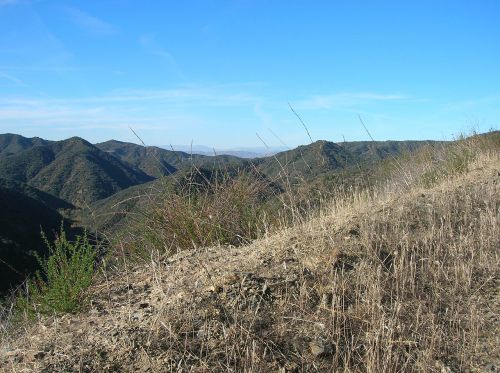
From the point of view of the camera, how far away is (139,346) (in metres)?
2.38

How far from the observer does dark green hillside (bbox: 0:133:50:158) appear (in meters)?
129

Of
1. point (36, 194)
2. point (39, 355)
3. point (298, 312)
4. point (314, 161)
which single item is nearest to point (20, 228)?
point (36, 194)

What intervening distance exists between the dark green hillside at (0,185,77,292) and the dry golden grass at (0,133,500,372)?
19168 millimetres

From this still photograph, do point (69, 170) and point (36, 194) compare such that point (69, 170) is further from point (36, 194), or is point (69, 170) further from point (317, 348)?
point (317, 348)

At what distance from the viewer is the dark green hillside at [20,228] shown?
25297 mm

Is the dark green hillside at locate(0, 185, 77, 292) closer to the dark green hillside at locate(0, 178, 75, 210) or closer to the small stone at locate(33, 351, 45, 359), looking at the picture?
the dark green hillside at locate(0, 178, 75, 210)

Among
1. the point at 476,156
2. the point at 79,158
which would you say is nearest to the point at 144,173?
the point at 79,158

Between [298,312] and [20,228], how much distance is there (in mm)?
38355

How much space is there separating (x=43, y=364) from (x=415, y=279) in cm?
247

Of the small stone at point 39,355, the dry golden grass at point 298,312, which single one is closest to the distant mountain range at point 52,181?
the dry golden grass at point 298,312

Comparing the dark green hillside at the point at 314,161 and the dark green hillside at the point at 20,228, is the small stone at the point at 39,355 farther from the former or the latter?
the dark green hillside at the point at 20,228

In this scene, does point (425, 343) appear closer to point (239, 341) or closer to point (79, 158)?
point (239, 341)

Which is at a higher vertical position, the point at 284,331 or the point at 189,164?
the point at 189,164

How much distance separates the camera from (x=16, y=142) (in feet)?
438
